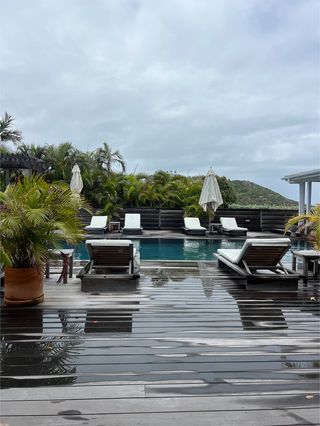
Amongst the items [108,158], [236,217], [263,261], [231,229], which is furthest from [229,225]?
[263,261]

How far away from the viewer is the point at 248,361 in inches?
110

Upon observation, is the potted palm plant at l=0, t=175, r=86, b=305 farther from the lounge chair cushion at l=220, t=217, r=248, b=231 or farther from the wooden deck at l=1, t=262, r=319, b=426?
the lounge chair cushion at l=220, t=217, r=248, b=231

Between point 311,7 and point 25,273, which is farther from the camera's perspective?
point 311,7

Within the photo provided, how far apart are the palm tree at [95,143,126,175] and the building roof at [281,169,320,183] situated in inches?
343

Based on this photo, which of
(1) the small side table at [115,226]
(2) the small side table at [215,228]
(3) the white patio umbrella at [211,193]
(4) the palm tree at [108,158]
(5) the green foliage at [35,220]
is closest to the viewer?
(5) the green foliage at [35,220]

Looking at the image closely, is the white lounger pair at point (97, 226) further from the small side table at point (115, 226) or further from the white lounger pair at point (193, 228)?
the white lounger pair at point (193, 228)

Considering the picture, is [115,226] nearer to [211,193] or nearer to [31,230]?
[211,193]

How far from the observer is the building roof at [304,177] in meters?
14.1

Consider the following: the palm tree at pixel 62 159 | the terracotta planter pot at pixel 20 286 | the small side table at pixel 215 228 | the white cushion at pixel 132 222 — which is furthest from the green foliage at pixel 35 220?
the palm tree at pixel 62 159

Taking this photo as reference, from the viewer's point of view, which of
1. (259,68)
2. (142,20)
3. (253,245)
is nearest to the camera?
(253,245)

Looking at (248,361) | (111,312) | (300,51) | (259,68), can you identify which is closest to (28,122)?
(259,68)

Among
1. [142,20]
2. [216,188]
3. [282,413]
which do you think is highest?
[142,20]

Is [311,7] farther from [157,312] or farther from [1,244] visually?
[1,244]

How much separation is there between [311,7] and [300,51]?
10.5ft
